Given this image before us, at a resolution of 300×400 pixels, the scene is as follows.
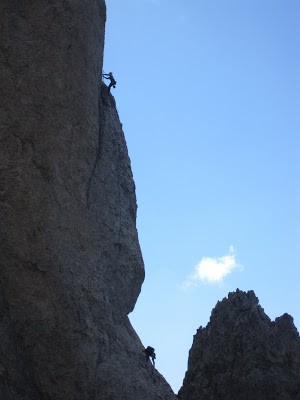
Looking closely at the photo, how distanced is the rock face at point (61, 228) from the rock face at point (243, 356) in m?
3.48

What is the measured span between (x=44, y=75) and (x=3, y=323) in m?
7.02

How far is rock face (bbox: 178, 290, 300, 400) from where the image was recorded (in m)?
18.0

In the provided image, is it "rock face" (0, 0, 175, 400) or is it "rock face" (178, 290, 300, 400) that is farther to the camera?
"rock face" (178, 290, 300, 400)

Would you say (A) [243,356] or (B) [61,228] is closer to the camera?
(B) [61,228]

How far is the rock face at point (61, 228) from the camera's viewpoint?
44.0ft

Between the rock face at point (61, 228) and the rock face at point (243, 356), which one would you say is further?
the rock face at point (243, 356)

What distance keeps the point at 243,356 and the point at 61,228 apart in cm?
858

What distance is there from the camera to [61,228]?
14469 mm

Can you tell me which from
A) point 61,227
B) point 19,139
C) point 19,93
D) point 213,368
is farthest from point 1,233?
point 213,368

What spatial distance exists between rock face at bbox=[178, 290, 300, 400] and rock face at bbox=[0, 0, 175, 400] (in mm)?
3477

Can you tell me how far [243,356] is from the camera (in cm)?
1886

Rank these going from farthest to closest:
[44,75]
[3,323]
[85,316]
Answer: [44,75] < [85,316] < [3,323]

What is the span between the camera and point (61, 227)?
570 inches

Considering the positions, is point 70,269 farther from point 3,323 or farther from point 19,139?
point 19,139
